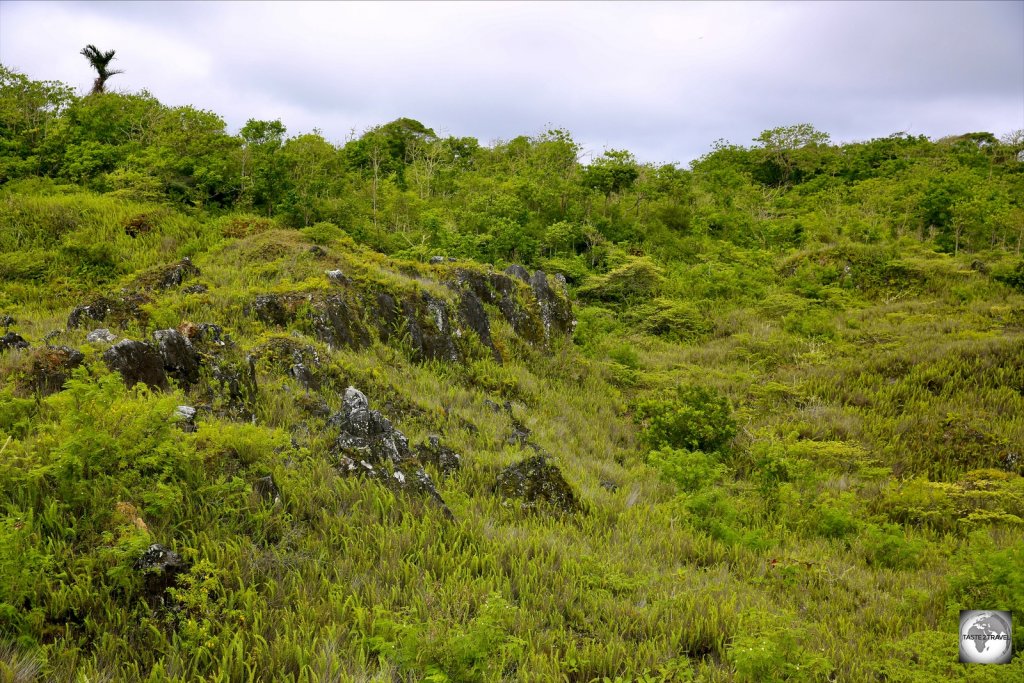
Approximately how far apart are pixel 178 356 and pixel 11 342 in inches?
63.2

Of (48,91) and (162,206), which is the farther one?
(48,91)

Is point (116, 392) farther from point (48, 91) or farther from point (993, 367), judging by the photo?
point (48, 91)

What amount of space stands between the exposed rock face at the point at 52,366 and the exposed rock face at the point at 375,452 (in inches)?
98.8

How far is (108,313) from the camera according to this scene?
7688mm

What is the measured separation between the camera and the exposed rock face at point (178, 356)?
592 cm

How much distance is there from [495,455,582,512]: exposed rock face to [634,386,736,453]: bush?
3289mm

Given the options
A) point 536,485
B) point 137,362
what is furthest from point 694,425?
point 137,362

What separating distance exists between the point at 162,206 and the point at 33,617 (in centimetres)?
1630

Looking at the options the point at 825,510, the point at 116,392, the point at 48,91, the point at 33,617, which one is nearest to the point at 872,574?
the point at 825,510

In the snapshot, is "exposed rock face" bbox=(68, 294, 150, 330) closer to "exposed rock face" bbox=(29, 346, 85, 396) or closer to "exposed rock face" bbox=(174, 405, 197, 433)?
"exposed rock face" bbox=(29, 346, 85, 396)

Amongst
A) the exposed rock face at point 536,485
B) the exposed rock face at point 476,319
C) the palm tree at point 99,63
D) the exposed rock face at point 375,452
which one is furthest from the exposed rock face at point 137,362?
the palm tree at point 99,63

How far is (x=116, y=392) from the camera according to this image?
454cm

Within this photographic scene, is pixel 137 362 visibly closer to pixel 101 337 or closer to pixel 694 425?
pixel 101 337

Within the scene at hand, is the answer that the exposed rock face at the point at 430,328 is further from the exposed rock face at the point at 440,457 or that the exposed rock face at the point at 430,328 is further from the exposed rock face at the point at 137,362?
the exposed rock face at the point at 137,362
